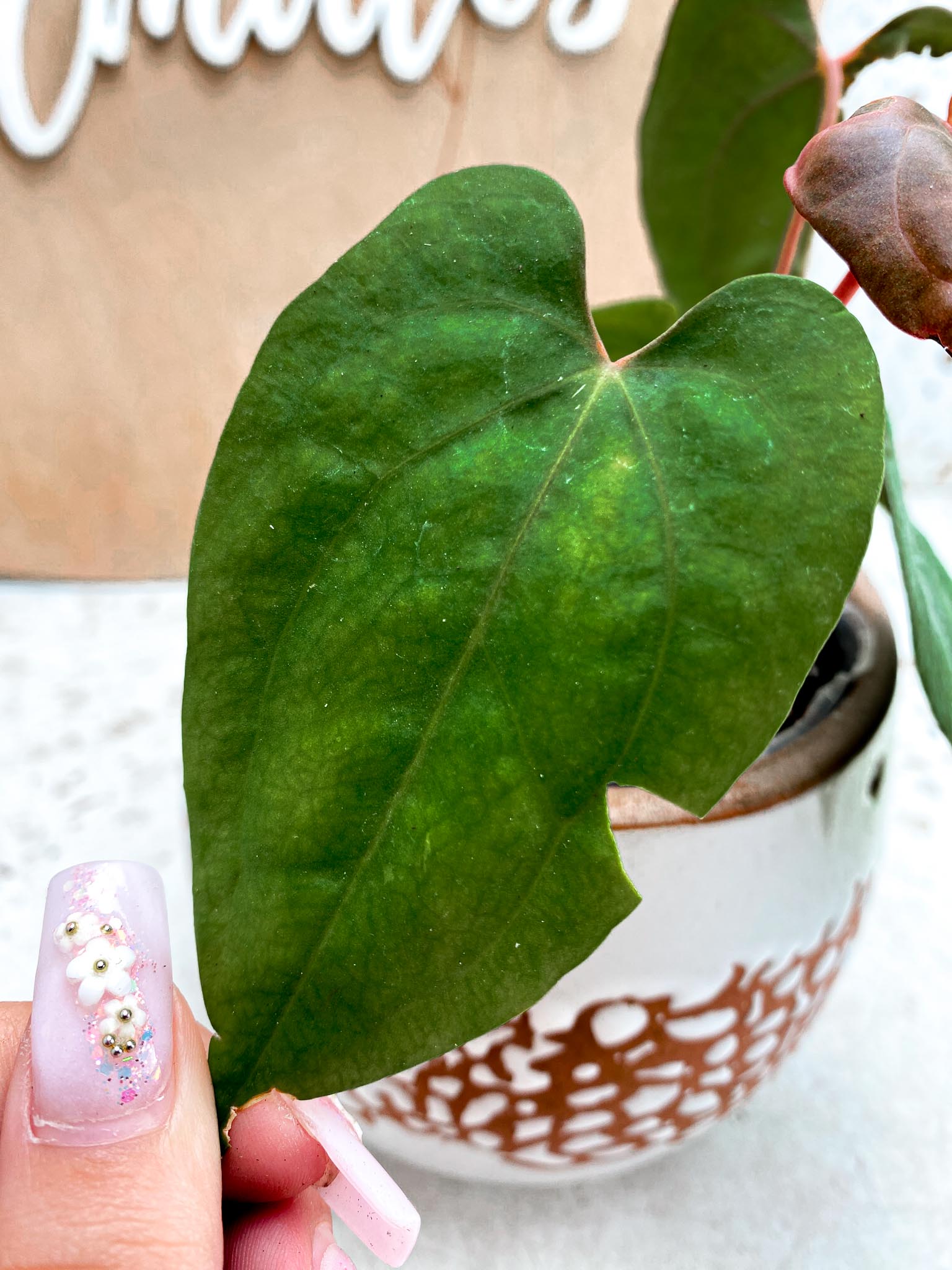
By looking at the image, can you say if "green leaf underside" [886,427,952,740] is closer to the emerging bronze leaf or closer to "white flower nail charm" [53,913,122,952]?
the emerging bronze leaf

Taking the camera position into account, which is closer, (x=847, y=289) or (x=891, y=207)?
(x=891, y=207)

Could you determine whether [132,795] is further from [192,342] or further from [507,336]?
[507,336]

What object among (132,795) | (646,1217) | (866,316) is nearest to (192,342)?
(132,795)

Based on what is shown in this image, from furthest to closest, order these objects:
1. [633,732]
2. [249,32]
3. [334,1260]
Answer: [249,32] → [334,1260] → [633,732]

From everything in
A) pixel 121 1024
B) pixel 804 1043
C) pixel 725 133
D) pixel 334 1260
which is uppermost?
pixel 725 133

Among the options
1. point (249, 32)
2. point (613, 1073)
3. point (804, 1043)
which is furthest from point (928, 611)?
point (249, 32)

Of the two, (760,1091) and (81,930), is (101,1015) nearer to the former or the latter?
(81,930)
